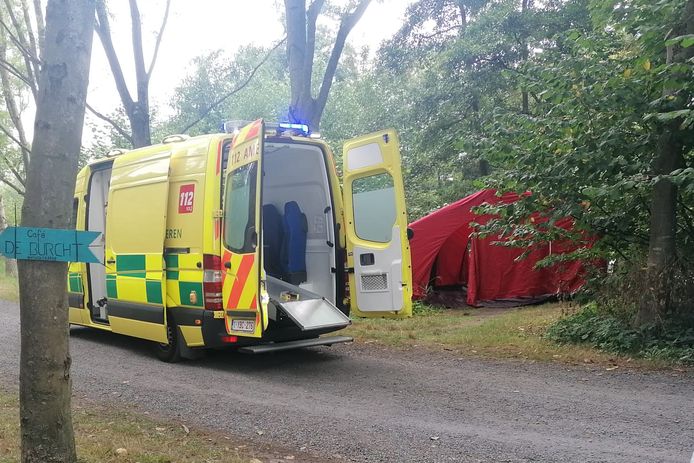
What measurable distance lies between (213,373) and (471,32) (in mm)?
12422

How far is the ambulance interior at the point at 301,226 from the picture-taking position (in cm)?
737

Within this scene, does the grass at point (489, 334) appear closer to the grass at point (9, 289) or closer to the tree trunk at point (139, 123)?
the tree trunk at point (139, 123)

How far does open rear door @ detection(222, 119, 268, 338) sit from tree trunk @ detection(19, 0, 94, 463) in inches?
100

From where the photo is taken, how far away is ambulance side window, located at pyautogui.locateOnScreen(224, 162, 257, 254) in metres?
5.83

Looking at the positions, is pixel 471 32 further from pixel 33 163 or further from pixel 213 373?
pixel 33 163

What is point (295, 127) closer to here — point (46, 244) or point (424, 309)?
point (46, 244)

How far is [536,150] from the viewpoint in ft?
24.0

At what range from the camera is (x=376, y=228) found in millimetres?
6820

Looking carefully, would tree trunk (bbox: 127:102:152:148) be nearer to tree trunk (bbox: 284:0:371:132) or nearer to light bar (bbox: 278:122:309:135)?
tree trunk (bbox: 284:0:371:132)

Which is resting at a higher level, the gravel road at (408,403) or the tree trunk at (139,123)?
the tree trunk at (139,123)

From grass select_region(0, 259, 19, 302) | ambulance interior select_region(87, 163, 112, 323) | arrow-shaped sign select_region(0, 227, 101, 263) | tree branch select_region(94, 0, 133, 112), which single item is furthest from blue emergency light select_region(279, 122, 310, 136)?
grass select_region(0, 259, 19, 302)

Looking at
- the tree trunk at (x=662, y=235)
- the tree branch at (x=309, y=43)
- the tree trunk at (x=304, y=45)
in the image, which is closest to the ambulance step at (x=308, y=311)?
the tree trunk at (x=662, y=235)

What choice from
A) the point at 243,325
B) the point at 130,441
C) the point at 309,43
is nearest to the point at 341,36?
the point at 309,43

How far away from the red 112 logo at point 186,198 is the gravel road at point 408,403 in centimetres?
174
